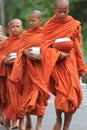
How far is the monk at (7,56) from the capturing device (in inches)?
394

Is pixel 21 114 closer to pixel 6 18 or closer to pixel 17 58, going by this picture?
pixel 17 58

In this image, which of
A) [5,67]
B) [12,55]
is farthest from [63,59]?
[5,67]

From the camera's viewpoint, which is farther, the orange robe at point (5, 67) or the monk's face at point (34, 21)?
the orange robe at point (5, 67)

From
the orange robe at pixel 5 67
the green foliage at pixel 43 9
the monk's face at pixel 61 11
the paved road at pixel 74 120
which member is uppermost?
the monk's face at pixel 61 11

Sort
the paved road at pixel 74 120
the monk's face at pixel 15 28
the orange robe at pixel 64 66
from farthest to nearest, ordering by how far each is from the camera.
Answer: the paved road at pixel 74 120 < the monk's face at pixel 15 28 < the orange robe at pixel 64 66

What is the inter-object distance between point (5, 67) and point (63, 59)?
164 centimetres

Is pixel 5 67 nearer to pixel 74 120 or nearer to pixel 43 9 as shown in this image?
pixel 74 120

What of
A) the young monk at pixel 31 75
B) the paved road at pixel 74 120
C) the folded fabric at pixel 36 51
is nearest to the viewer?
the folded fabric at pixel 36 51

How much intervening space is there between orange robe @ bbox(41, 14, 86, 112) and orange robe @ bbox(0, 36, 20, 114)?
44.7 inches

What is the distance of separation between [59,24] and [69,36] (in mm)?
206

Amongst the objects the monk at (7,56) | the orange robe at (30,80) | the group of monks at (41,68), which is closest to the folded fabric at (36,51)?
the group of monks at (41,68)

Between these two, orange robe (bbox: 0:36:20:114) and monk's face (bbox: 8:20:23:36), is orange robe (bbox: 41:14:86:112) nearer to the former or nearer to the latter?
monk's face (bbox: 8:20:23:36)

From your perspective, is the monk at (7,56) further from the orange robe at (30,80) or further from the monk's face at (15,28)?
the orange robe at (30,80)

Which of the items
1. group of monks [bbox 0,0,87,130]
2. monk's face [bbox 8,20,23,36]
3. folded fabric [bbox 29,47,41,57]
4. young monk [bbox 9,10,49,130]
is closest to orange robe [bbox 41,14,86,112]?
group of monks [bbox 0,0,87,130]
